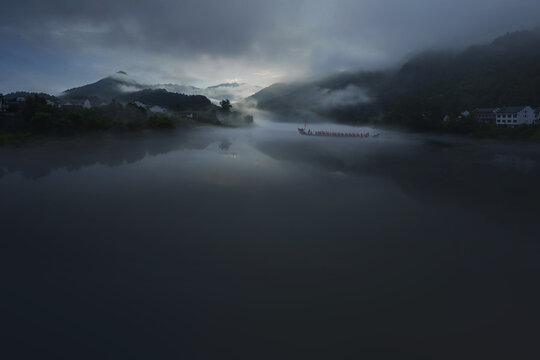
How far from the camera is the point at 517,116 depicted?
44031mm

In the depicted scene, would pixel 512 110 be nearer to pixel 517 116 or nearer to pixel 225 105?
pixel 517 116

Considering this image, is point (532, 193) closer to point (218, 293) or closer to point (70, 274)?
point (218, 293)

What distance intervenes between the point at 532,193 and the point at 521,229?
5.65m

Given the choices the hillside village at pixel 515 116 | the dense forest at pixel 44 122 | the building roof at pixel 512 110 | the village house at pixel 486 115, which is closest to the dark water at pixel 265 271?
the dense forest at pixel 44 122

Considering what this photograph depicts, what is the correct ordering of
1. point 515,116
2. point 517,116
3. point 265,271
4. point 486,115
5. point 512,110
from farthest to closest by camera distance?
point 486,115
point 512,110
point 515,116
point 517,116
point 265,271

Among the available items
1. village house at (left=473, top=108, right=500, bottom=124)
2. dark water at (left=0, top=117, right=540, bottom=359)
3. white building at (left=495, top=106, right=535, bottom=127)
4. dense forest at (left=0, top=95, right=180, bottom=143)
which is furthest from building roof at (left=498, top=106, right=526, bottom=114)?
dense forest at (left=0, top=95, right=180, bottom=143)

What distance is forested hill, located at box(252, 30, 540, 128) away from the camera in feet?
184

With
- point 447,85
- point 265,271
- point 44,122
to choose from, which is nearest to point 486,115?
point 447,85

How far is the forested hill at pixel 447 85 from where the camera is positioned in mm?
56219

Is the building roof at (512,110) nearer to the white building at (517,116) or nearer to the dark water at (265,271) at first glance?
the white building at (517,116)

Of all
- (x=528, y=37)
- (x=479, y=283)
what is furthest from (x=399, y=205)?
(x=528, y=37)

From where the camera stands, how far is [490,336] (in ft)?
13.9

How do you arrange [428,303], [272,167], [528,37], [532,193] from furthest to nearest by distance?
[528,37] < [272,167] < [532,193] < [428,303]

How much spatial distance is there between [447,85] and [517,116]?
142 feet
